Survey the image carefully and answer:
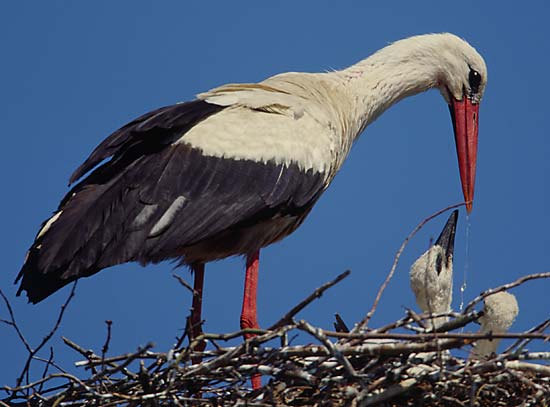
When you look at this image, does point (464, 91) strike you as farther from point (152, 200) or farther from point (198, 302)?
point (152, 200)

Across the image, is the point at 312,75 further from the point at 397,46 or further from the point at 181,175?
the point at 181,175

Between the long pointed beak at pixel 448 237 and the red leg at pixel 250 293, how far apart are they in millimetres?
927

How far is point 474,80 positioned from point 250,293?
1854 mm

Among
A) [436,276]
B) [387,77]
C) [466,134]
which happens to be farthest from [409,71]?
[436,276]

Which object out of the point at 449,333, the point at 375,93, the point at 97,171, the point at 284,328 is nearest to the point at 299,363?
the point at 284,328

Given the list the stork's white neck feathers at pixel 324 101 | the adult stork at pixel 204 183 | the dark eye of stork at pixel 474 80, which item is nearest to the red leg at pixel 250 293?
the adult stork at pixel 204 183

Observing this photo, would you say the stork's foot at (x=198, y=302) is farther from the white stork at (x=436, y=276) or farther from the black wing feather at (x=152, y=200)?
the white stork at (x=436, y=276)

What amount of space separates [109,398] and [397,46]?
117 inches

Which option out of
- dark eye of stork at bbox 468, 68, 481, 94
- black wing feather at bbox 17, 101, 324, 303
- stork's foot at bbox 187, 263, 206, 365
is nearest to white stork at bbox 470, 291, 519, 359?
black wing feather at bbox 17, 101, 324, 303

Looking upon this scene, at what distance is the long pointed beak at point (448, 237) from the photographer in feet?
21.8

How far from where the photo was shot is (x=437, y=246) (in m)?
6.62

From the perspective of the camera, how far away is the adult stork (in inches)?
233

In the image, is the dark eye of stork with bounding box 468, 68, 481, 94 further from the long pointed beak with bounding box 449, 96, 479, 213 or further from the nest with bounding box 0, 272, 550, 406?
the nest with bounding box 0, 272, 550, 406

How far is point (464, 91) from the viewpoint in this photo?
7449 millimetres
